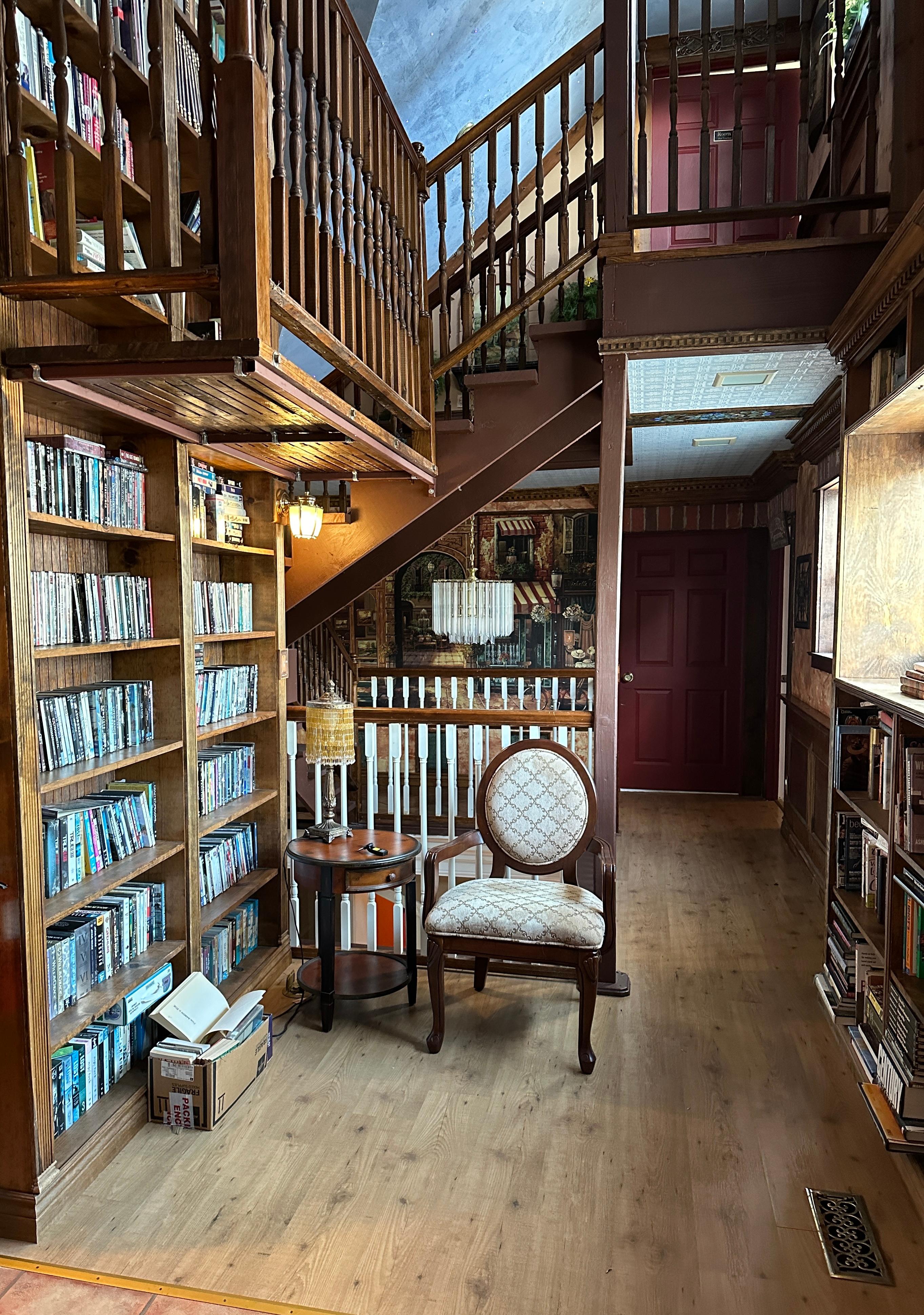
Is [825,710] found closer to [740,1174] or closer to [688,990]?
[688,990]

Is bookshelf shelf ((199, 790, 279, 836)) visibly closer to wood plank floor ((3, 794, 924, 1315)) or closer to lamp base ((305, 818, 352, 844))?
lamp base ((305, 818, 352, 844))

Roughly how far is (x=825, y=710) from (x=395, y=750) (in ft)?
8.75

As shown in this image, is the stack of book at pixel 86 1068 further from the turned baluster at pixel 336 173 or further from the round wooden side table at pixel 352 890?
the turned baluster at pixel 336 173

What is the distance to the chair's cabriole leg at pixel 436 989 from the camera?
2986mm

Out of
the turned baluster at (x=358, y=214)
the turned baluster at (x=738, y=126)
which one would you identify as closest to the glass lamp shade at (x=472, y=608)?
the turned baluster at (x=738, y=126)

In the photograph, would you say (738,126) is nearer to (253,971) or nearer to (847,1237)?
(847,1237)

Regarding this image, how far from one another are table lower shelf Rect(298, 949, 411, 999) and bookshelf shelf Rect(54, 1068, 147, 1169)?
29.9 inches

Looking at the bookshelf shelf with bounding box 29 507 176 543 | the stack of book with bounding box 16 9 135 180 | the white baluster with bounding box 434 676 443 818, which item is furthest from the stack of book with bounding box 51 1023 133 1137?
the stack of book with bounding box 16 9 135 180

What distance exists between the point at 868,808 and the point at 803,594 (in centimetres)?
288

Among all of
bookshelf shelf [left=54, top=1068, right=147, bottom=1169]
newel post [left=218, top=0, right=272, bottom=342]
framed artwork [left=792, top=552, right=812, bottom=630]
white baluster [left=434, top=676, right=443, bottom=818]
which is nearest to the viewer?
newel post [left=218, top=0, right=272, bottom=342]

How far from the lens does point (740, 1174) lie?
237cm

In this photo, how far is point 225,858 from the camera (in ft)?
11.1

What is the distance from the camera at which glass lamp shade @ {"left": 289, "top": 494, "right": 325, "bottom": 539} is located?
11.4 feet

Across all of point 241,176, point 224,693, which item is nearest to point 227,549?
point 224,693
